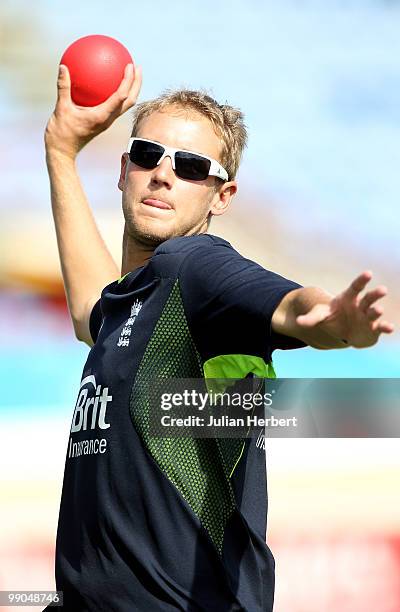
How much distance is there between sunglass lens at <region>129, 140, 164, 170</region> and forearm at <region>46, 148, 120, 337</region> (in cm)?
58

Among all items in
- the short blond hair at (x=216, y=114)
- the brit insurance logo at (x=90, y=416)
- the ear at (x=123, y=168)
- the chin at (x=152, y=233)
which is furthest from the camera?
the ear at (x=123, y=168)

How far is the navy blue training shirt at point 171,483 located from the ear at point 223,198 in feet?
2.24

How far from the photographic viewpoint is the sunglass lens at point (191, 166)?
359 cm

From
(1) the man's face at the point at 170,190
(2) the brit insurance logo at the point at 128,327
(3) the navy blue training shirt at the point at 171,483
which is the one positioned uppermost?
Answer: (1) the man's face at the point at 170,190

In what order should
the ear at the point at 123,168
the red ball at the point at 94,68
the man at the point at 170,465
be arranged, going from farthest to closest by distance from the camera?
the ear at the point at 123,168, the red ball at the point at 94,68, the man at the point at 170,465

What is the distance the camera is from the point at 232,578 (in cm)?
296

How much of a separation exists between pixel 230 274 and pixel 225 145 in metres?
1.11

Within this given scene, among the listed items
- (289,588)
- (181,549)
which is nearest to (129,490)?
(181,549)

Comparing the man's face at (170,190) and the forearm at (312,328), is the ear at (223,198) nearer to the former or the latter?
the man's face at (170,190)

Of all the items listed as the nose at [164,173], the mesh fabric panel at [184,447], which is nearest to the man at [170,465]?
the mesh fabric panel at [184,447]

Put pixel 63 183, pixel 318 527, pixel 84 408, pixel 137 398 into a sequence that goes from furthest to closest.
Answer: pixel 318 527
pixel 63 183
pixel 84 408
pixel 137 398

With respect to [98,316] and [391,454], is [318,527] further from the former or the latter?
[98,316]

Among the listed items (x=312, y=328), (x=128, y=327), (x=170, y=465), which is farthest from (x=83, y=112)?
(x=312, y=328)

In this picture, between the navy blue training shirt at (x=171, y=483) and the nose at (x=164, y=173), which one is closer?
the navy blue training shirt at (x=171, y=483)
